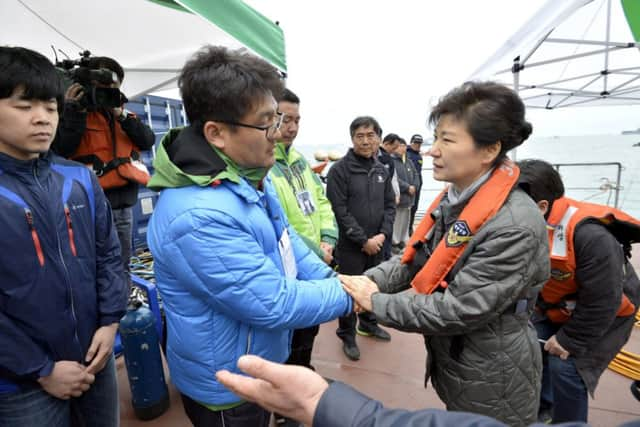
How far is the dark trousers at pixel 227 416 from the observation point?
4.46 ft

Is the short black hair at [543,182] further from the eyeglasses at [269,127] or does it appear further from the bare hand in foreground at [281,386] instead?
the bare hand in foreground at [281,386]

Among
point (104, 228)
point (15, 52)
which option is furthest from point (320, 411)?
point (15, 52)

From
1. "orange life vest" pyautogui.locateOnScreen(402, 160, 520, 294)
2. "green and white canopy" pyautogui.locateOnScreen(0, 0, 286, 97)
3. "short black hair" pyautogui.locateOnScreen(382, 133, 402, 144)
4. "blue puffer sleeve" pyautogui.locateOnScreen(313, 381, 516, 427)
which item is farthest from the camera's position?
"short black hair" pyautogui.locateOnScreen(382, 133, 402, 144)

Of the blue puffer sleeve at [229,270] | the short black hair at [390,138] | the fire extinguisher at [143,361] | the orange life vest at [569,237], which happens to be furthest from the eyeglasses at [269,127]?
the short black hair at [390,138]

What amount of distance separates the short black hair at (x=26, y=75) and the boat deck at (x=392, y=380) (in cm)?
225

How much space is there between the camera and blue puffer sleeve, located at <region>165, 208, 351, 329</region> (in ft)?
3.57

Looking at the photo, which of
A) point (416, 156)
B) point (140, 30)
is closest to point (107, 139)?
point (140, 30)

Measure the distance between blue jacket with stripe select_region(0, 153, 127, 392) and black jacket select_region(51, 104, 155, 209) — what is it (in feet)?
3.03

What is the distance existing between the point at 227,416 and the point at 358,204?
250 cm

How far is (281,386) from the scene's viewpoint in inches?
29.8

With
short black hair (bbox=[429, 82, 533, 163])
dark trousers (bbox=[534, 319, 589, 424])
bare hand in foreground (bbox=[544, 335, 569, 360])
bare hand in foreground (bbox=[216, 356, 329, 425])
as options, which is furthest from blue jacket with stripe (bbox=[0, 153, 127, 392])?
dark trousers (bbox=[534, 319, 589, 424])

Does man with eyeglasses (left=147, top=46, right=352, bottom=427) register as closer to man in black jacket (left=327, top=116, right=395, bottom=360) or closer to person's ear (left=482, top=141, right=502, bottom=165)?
person's ear (left=482, top=141, right=502, bottom=165)

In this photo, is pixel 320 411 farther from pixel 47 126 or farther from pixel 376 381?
pixel 376 381

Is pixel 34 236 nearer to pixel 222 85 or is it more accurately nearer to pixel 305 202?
pixel 222 85
